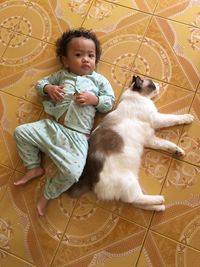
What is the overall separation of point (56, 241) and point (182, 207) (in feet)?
1.69

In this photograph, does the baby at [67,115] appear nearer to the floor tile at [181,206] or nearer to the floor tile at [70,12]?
the floor tile at [70,12]

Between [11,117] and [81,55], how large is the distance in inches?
16.4

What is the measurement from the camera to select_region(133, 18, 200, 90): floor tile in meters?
1.65

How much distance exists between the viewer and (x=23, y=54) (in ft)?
5.83

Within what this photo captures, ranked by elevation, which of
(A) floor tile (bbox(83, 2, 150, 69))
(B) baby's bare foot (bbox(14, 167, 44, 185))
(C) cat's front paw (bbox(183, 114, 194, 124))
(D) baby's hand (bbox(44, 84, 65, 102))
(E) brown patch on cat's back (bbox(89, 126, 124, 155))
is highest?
(A) floor tile (bbox(83, 2, 150, 69))

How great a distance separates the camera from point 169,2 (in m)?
1.79

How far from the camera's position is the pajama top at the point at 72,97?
1545 millimetres

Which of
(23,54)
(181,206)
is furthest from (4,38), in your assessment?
(181,206)

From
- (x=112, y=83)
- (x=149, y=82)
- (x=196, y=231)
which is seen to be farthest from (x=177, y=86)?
(x=196, y=231)

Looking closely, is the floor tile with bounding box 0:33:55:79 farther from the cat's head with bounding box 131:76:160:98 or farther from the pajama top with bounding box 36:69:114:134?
the cat's head with bounding box 131:76:160:98

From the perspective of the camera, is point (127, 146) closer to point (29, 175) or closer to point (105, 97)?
point (105, 97)

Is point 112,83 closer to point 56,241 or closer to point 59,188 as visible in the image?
point 59,188

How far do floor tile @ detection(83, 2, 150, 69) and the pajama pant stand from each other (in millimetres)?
428

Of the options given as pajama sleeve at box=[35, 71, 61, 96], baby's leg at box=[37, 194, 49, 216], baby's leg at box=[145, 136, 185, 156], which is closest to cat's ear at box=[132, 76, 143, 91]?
baby's leg at box=[145, 136, 185, 156]
